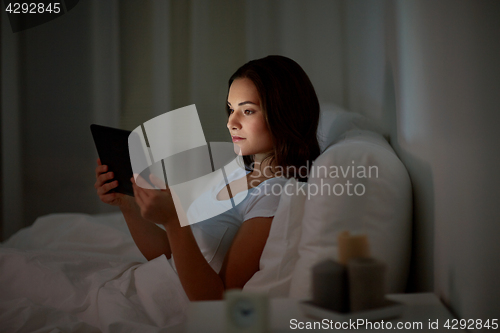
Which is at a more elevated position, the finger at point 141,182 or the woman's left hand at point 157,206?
the finger at point 141,182

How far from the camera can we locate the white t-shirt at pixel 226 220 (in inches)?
32.4

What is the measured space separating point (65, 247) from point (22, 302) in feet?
1.32

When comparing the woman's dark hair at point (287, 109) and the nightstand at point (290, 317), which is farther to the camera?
the woman's dark hair at point (287, 109)

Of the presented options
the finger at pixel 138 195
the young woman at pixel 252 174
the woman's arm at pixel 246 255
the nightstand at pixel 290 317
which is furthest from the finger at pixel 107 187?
the nightstand at pixel 290 317

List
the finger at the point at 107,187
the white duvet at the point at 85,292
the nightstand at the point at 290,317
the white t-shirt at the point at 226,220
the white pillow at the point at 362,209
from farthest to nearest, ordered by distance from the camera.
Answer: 1. the finger at the point at 107,187
2. the white t-shirt at the point at 226,220
3. the white duvet at the point at 85,292
4. the white pillow at the point at 362,209
5. the nightstand at the point at 290,317

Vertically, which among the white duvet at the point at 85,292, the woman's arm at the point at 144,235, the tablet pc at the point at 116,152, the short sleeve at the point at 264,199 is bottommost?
the white duvet at the point at 85,292

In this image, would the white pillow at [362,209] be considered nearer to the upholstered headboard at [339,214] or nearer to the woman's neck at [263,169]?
the upholstered headboard at [339,214]

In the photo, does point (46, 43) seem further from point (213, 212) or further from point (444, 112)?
point (444, 112)

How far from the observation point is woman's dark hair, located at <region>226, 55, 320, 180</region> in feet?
2.86

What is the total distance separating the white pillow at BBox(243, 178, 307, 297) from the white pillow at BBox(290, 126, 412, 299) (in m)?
0.02

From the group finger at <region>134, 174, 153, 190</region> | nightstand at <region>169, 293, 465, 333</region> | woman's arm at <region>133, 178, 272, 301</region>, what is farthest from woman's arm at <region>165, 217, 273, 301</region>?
nightstand at <region>169, 293, 465, 333</region>

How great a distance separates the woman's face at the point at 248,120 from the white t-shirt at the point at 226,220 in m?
0.11

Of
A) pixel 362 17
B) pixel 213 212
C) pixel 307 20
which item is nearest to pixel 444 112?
pixel 213 212

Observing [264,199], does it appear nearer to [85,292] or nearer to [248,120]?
[248,120]
